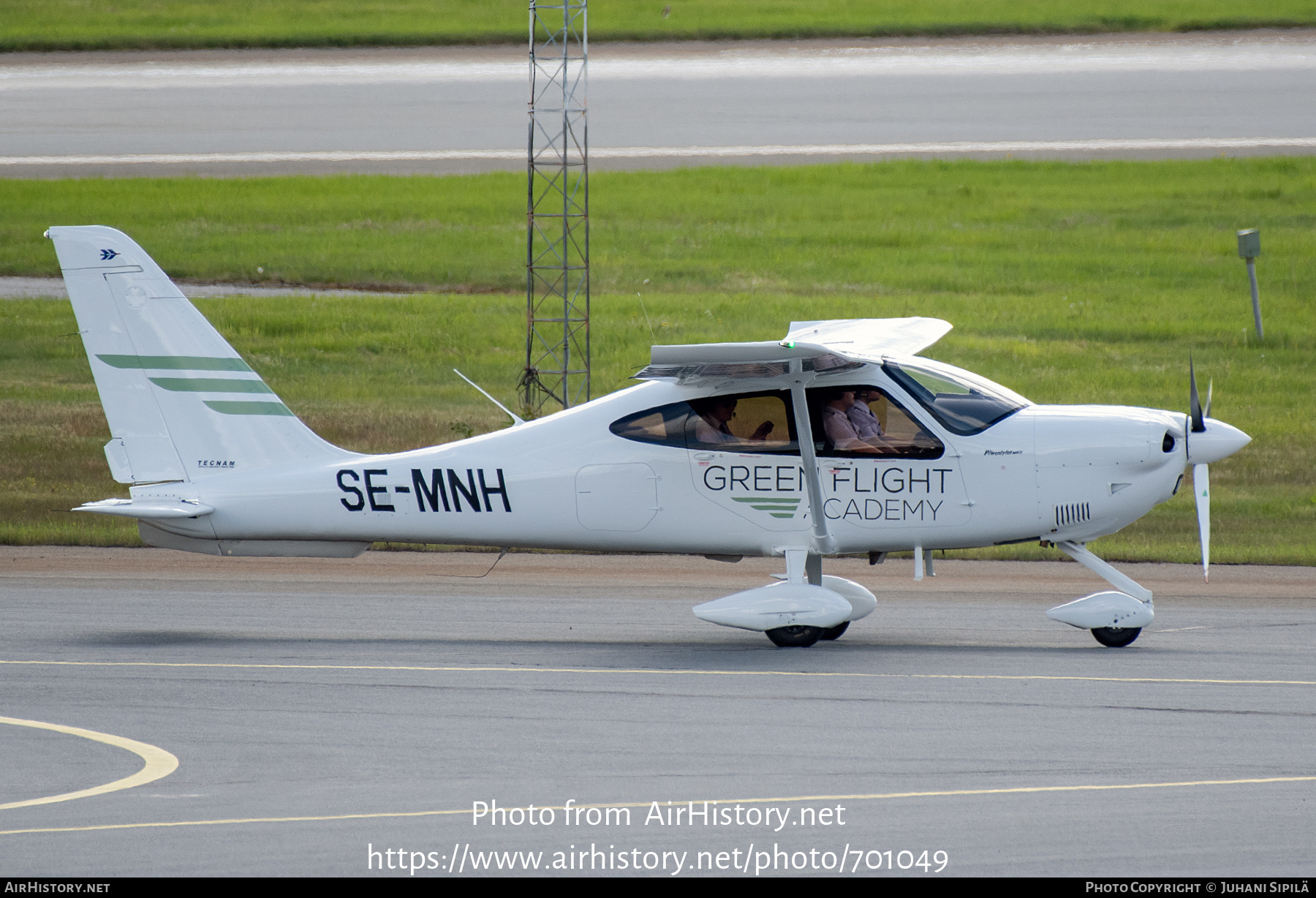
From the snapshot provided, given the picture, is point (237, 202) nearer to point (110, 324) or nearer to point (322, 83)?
point (322, 83)

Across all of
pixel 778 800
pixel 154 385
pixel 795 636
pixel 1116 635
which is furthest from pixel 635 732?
pixel 154 385

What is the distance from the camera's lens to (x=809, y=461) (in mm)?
11016

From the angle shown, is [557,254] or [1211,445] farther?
[557,254]

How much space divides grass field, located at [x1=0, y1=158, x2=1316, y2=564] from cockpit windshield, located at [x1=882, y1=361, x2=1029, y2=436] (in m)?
5.16

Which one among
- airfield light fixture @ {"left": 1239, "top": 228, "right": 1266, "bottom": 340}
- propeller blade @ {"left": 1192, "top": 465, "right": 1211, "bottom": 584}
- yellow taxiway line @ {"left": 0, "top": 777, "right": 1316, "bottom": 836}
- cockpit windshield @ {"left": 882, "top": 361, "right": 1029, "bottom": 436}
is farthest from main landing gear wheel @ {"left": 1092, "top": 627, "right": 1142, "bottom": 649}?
airfield light fixture @ {"left": 1239, "top": 228, "right": 1266, "bottom": 340}

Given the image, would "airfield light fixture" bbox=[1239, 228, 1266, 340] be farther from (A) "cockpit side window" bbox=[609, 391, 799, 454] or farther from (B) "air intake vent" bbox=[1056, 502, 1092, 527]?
(A) "cockpit side window" bbox=[609, 391, 799, 454]

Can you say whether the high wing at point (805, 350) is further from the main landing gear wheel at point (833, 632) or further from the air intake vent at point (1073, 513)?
the main landing gear wheel at point (833, 632)

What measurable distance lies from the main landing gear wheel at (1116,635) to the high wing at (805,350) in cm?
251

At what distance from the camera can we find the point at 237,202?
35.6 meters

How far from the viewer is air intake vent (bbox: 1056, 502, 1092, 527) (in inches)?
436

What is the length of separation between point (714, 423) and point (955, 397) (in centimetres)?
176

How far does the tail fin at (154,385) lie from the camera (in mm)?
11523

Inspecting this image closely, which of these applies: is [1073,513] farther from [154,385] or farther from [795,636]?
[154,385]

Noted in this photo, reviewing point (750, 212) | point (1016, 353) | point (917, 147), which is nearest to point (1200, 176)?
point (917, 147)
